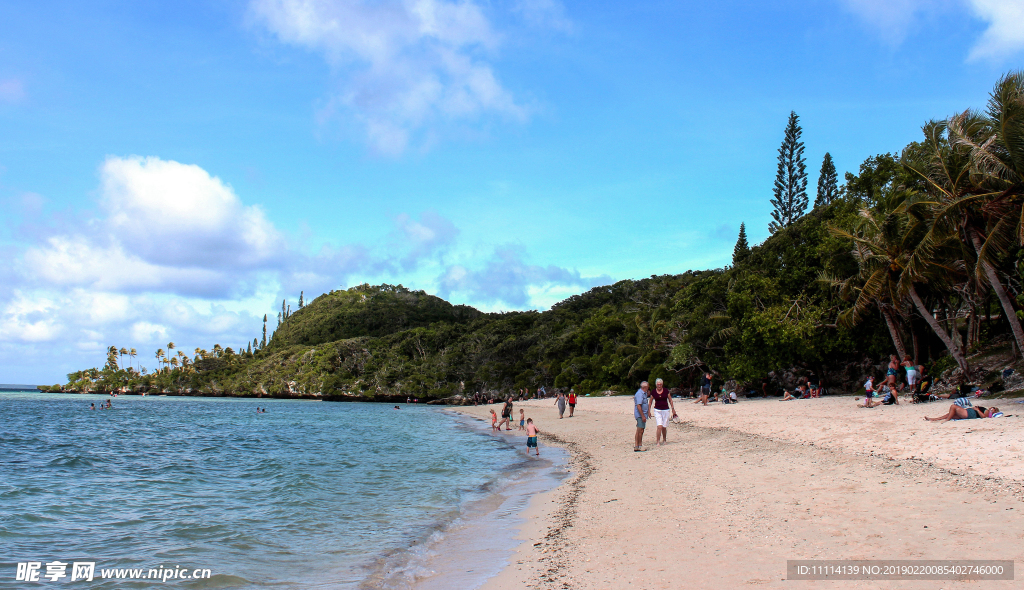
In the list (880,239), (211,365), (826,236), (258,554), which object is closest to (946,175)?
(880,239)

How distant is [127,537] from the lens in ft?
27.2

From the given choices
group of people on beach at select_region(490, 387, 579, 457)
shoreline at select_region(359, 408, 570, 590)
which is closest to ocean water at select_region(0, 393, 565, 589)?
shoreline at select_region(359, 408, 570, 590)

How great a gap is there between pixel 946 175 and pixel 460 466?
15367 millimetres

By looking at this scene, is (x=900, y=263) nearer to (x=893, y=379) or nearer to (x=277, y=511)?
(x=893, y=379)

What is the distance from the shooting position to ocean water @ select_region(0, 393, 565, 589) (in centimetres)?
667

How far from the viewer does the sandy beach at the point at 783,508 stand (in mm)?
4824

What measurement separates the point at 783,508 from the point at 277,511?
27.3ft

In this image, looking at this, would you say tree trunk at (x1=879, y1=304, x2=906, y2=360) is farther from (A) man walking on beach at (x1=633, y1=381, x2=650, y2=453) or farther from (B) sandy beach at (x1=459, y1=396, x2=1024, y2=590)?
(A) man walking on beach at (x1=633, y1=381, x2=650, y2=453)

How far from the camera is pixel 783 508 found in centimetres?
653

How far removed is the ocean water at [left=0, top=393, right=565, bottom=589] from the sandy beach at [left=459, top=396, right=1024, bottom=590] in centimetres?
104

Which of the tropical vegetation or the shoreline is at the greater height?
the tropical vegetation

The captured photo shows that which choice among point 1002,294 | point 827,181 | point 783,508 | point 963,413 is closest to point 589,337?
point 827,181

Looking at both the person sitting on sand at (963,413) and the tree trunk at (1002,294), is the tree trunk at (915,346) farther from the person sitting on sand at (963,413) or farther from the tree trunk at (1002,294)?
the person sitting on sand at (963,413)

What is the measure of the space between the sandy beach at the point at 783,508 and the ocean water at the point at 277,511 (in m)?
1.04
